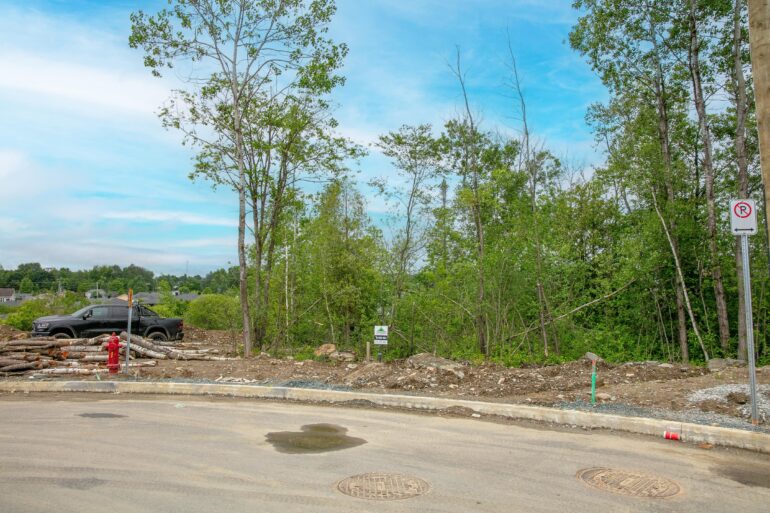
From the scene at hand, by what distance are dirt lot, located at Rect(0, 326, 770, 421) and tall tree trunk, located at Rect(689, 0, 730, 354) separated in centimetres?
617

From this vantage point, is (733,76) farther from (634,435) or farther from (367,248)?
(634,435)

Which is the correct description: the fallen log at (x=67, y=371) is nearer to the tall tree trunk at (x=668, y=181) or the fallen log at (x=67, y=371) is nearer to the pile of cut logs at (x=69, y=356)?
→ the pile of cut logs at (x=69, y=356)

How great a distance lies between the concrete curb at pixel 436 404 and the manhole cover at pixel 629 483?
2.12m

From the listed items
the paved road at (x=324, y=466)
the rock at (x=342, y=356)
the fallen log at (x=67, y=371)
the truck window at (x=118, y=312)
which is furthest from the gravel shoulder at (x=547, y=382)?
the truck window at (x=118, y=312)

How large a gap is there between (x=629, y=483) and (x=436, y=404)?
4515 mm

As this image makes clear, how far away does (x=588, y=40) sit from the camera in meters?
19.2

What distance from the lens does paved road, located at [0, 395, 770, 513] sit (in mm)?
4691

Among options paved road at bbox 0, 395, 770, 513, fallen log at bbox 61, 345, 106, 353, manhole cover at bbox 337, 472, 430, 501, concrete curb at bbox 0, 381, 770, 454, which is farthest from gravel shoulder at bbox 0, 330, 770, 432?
manhole cover at bbox 337, 472, 430, 501

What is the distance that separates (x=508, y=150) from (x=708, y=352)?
15872 millimetres

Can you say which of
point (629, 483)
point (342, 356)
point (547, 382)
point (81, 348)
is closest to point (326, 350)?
point (342, 356)

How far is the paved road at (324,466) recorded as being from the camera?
469cm

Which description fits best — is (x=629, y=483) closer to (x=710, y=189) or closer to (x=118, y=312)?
(x=710, y=189)

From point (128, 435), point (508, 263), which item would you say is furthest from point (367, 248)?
point (128, 435)

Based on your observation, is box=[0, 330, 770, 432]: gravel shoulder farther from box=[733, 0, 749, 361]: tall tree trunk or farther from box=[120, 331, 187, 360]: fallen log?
box=[733, 0, 749, 361]: tall tree trunk
